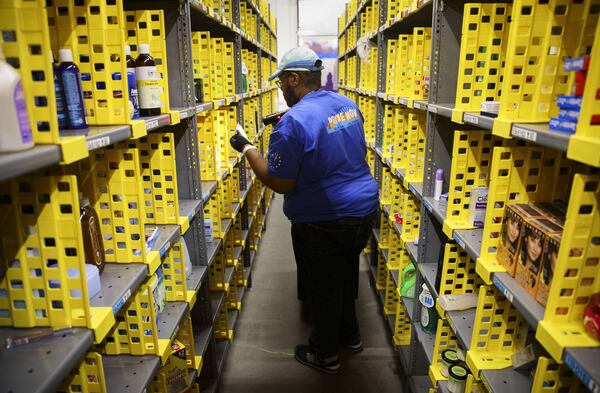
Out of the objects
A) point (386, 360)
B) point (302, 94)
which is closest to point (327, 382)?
point (386, 360)

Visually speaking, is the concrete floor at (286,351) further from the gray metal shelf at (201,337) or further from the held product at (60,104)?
the held product at (60,104)

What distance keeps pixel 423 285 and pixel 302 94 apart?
4.50 ft

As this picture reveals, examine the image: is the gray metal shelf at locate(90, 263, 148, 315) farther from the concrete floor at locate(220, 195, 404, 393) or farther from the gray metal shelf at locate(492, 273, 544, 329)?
the concrete floor at locate(220, 195, 404, 393)

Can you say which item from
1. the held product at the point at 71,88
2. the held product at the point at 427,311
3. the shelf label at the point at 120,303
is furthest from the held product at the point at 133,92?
the held product at the point at 427,311

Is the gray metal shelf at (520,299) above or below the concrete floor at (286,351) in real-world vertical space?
above

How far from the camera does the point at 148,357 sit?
Answer: 167cm

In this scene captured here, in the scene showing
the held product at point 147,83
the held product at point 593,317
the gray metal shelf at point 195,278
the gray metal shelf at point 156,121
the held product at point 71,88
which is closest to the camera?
the held product at point 593,317

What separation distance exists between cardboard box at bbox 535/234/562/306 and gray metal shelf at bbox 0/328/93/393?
1312 millimetres

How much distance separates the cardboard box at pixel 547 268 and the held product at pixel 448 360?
88 centimetres

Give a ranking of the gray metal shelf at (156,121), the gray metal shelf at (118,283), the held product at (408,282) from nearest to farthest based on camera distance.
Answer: the gray metal shelf at (118,283) → the gray metal shelf at (156,121) → the held product at (408,282)

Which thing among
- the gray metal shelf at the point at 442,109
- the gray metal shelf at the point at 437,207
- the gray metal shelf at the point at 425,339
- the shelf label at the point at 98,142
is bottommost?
the gray metal shelf at the point at 425,339

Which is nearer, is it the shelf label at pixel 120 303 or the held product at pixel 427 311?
the shelf label at pixel 120 303

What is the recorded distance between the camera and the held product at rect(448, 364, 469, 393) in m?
1.93

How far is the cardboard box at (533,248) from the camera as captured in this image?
1313 mm
